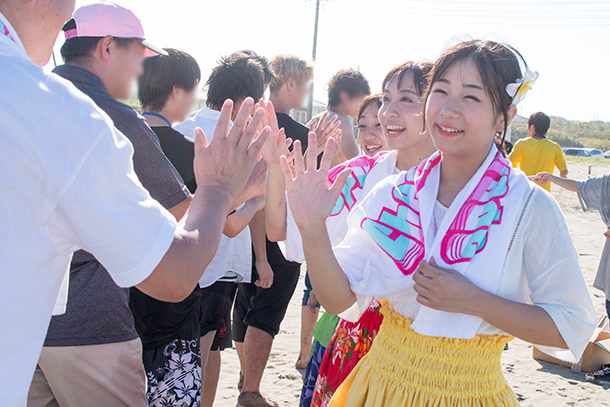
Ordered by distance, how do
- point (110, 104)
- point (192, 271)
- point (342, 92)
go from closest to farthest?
1. point (192, 271)
2. point (110, 104)
3. point (342, 92)

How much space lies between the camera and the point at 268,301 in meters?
3.46

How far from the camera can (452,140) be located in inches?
65.3

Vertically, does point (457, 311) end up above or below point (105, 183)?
→ below

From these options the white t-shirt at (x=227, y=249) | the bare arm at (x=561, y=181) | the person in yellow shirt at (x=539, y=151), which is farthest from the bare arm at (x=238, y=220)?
the person in yellow shirt at (x=539, y=151)

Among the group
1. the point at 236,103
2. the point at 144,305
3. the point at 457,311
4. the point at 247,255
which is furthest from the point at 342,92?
the point at 457,311

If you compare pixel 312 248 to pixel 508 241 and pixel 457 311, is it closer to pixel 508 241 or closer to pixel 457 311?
pixel 457 311

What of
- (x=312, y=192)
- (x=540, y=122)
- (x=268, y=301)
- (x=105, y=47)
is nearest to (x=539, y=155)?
(x=540, y=122)

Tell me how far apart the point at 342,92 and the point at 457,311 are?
3.55 meters

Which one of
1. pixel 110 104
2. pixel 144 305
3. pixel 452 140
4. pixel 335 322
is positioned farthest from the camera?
pixel 335 322

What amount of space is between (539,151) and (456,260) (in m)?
6.22

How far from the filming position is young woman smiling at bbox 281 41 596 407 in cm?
147

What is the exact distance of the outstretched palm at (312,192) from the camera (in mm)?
1544

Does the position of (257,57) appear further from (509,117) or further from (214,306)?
(509,117)

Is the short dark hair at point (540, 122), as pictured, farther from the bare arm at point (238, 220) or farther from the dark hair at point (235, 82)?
the bare arm at point (238, 220)
